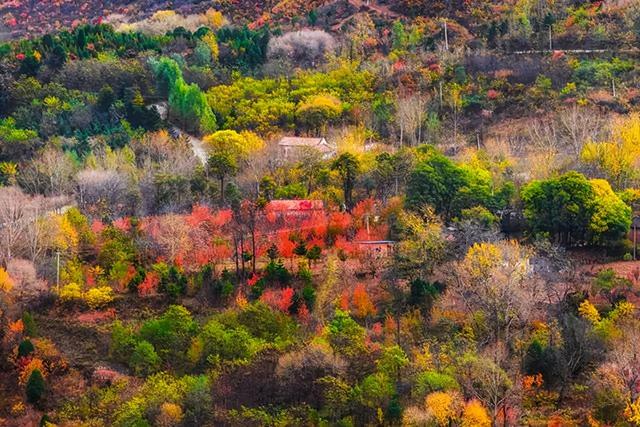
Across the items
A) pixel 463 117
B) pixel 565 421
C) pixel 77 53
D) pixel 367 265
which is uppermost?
pixel 77 53

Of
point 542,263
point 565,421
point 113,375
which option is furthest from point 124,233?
point 565,421

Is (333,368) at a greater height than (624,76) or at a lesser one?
lesser

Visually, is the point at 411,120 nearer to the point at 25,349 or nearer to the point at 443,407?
the point at 25,349

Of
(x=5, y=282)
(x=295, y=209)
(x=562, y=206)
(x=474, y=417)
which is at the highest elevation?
(x=562, y=206)

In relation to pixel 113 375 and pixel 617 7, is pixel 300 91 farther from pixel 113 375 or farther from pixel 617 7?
pixel 113 375

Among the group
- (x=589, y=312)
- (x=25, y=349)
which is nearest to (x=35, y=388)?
(x=25, y=349)

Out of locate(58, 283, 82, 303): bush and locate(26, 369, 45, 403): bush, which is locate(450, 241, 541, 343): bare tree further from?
locate(26, 369, 45, 403): bush

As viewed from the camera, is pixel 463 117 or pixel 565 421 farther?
pixel 463 117

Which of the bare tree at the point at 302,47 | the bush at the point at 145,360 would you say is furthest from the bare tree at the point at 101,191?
the bare tree at the point at 302,47
